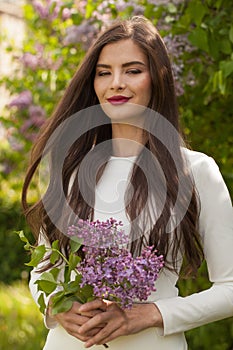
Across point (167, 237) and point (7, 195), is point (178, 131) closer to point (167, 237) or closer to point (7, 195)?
point (167, 237)

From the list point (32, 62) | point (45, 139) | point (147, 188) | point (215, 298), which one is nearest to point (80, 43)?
point (32, 62)

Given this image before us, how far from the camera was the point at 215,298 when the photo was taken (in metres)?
2.17

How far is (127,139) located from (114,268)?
613mm

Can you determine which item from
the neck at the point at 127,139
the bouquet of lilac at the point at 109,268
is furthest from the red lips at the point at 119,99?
the bouquet of lilac at the point at 109,268

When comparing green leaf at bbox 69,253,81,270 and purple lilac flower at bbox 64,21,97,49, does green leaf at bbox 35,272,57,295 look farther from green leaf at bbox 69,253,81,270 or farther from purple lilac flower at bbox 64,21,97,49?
purple lilac flower at bbox 64,21,97,49

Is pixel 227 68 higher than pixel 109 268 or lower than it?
higher

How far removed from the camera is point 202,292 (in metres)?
Result: 2.19

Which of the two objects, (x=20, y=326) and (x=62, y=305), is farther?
(x=20, y=326)

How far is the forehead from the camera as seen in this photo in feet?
7.59

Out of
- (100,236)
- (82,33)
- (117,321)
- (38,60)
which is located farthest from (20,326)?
(100,236)

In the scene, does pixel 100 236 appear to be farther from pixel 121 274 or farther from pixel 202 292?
pixel 202 292

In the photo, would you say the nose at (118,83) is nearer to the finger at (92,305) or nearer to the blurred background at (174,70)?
the finger at (92,305)

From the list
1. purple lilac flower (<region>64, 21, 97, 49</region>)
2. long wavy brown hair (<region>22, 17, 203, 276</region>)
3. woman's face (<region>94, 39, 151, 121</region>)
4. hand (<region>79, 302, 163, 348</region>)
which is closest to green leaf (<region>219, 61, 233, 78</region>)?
long wavy brown hair (<region>22, 17, 203, 276</region>)

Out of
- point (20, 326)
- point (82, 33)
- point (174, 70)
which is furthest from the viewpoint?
point (20, 326)
